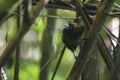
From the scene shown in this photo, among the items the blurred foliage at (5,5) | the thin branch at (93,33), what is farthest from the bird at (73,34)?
the blurred foliage at (5,5)

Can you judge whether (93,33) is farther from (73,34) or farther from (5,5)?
(5,5)

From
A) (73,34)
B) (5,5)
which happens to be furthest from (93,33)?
(5,5)

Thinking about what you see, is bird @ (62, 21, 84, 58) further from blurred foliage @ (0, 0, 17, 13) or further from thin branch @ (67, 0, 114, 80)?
blurred foliage @ (0, 0, 17, 13)

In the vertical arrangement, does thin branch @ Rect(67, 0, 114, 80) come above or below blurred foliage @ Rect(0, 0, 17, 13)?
below

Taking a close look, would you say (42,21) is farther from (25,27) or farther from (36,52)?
(25,27)

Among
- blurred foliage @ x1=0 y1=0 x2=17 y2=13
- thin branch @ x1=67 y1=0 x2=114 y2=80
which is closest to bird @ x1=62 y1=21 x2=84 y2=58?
thin branch @ x1=67 y1=0 x2=114 y2=80

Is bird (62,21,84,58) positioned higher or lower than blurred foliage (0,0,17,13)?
lower

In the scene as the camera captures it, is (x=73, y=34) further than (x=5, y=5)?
Yes

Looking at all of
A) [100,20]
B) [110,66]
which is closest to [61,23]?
[110,66]

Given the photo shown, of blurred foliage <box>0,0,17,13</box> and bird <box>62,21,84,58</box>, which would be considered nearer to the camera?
blurred foliage <box>0,0,17,13</box>

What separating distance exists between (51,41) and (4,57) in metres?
0.49

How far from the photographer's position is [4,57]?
0.96ft

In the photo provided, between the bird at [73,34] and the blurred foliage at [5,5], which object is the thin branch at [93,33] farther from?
the blurred foliage at [5,5]

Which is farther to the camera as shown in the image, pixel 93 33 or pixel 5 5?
pixel 93 33
